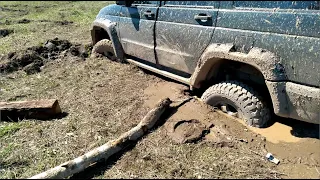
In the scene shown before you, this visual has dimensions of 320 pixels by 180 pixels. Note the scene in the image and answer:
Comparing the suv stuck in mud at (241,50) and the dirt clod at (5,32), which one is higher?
the suv stuck in mud at (241,50)

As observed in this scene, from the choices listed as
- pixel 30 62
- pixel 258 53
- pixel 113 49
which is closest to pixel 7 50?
pixel 30 62

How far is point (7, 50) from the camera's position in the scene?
7.00 meters

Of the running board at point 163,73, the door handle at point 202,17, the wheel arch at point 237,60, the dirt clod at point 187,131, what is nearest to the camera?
the wheel arch at point 237,60

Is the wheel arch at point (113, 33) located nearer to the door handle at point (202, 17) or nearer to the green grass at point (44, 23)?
the door handle at point (202, 17)

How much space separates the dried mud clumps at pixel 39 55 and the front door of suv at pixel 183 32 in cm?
257

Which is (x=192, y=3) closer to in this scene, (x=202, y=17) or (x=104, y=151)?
(x=202, y=17)

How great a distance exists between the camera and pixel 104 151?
318 cm

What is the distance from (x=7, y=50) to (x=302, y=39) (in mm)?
5980

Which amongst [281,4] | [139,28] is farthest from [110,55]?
[281,4]

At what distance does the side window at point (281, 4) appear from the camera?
3.10 m

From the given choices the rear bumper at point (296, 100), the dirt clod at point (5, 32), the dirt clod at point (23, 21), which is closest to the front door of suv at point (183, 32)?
the rear bumper at point (296, 100)

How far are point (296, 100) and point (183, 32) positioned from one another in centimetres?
157

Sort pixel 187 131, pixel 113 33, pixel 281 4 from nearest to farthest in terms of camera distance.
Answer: pixel 281 4 < pixel 187 131 < pixel 113 33

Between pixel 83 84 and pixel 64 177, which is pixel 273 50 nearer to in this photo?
pixel 64 177
